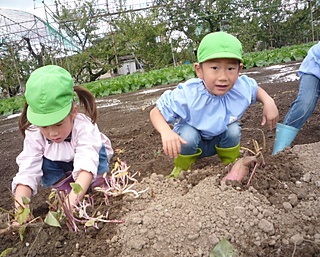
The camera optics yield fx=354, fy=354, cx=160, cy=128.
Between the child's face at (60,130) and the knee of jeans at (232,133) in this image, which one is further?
the knee of jeans at (232,133)

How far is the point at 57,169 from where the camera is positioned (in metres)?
2.32

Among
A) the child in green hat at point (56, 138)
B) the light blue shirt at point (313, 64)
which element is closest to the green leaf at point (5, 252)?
the child in green hat at point (56, 138)

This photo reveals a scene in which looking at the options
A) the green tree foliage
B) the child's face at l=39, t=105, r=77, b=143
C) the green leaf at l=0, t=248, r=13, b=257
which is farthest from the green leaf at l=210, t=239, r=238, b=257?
the green tree foliage

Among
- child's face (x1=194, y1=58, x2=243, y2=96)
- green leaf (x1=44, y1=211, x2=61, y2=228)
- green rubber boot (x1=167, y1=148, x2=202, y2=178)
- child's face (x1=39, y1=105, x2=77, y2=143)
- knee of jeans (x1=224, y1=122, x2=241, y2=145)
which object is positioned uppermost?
child's face (x1=194, y1=58, x2=243, y2=96)

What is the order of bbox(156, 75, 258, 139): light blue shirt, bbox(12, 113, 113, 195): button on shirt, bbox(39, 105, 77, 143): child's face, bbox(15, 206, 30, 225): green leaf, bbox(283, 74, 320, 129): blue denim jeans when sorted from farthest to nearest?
1. bbox(283, 74, 320, 129): blue denim jeans
2. bbox(156, 75, 258, 139): light blue shirt
3. bbox(12, 113, 113, 195): button on shirt
4. bbox(39, 105, 77, 143): child's face
5. bbox(15, 206, 30, 225): green leaf

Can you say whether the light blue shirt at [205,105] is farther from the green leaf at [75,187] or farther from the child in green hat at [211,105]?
the green leaf at [75,187]

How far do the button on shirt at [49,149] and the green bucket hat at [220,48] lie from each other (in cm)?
79

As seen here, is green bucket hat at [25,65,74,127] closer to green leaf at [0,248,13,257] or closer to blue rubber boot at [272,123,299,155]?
green leaf at [0,248,13,257]

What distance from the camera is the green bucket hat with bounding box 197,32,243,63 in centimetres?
186

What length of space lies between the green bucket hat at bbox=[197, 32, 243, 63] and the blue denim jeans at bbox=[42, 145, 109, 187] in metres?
0.94

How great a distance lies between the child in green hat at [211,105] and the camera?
1.92m

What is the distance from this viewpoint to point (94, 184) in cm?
225

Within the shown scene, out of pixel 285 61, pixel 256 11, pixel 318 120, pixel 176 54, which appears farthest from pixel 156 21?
pixel 318 120

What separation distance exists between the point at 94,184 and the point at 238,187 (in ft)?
3.30
